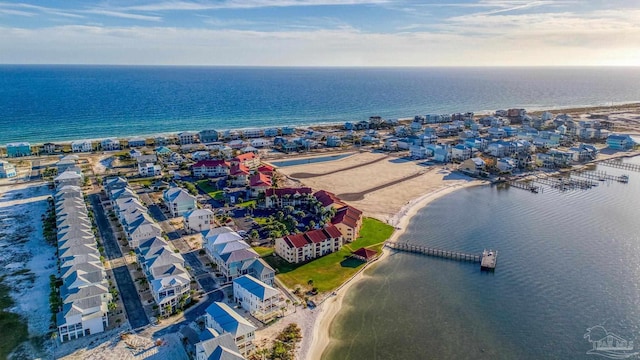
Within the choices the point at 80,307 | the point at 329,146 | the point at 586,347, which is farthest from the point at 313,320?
the point at 329,146

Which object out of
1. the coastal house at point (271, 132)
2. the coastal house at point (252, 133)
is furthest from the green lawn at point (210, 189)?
the coastal house at point (271, 132)

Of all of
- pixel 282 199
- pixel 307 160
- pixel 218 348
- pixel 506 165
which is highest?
pixel 307 160

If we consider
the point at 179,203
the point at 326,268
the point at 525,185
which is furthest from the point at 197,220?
the point at 525,185

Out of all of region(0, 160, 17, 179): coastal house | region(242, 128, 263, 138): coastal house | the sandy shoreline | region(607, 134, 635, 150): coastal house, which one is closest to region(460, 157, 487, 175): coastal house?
the sandy shoreline

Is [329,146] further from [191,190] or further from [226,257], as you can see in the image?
[226,257]

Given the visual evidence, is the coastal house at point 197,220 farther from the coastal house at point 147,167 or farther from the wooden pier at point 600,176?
the wooden pier at point 600,176

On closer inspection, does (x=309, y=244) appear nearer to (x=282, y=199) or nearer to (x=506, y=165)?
(x=282, y=199)
